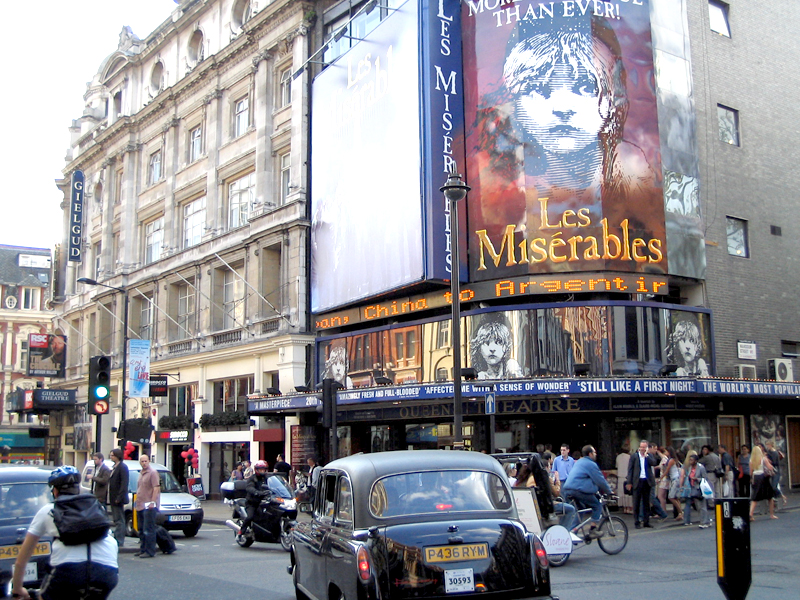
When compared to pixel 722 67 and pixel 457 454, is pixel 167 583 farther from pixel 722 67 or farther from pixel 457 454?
pixel 722 67

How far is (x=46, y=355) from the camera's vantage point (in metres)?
51.4

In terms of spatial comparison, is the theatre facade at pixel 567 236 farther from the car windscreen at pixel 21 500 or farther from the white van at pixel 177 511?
the car windscreen at pixel 21 500

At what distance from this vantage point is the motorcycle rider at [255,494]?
1606 centimetres

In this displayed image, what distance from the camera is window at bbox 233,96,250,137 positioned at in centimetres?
3691

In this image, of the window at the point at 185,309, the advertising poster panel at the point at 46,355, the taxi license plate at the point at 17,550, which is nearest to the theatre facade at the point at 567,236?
the window at the point at 185,309

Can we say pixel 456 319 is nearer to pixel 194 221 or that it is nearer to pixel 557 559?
pixel 557 559

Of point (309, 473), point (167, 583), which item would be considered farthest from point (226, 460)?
point (167, 583)

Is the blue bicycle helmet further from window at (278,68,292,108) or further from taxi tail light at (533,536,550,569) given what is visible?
window at (278,68,292,108)

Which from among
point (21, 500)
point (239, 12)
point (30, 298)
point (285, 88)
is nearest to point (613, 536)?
point (21, 500)

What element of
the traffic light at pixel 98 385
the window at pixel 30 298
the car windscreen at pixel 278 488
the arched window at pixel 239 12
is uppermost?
the arched window at pixel 239 12

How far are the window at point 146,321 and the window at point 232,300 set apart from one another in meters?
7.46

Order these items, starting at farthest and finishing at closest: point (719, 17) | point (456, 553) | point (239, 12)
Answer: point (239, 12) → point (719, 17) → point (456, 553)

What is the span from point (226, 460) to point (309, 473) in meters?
8.48

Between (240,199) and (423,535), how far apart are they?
101ft
